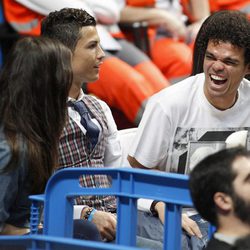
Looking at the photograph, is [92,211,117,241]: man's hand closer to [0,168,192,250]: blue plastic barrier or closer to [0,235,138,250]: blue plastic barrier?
[0,168,192,250]: blue plastic barrier

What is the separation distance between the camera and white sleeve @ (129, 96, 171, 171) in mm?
3582

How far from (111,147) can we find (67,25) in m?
0.49

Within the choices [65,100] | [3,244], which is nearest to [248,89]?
[65,100]

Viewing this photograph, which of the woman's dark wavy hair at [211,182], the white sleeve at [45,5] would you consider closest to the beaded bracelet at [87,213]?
the woman's dark wavy hair at [211,182]

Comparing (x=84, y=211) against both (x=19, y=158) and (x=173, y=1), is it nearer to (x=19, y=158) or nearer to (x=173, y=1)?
(x=19, y=158)

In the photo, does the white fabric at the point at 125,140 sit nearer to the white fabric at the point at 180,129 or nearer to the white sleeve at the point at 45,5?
the white fabric at the point at 180,129

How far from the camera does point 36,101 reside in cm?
308

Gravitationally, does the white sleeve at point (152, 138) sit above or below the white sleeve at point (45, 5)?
below

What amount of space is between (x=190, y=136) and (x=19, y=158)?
2.64 ft

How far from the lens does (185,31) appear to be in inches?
255

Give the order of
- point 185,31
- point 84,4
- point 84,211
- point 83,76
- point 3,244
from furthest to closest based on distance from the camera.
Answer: point 185,31
point 84,4
point 83,76
point 84,211
point 3,244

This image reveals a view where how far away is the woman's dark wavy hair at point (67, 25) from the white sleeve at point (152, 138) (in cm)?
40

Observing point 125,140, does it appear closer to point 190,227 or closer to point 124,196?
point 190,227

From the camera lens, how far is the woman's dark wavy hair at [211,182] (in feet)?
8.43
